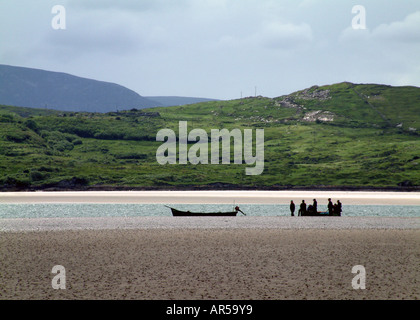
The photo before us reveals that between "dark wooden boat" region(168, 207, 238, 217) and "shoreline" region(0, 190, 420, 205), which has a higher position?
"dark wooden boat" region(168, 207, 238, 217)

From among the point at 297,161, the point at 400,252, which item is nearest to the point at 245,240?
the point at 400,252

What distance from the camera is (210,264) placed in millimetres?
25031

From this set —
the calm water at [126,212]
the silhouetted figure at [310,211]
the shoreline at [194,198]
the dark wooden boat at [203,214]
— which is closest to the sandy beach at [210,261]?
the silhouetted figure at [310,211]

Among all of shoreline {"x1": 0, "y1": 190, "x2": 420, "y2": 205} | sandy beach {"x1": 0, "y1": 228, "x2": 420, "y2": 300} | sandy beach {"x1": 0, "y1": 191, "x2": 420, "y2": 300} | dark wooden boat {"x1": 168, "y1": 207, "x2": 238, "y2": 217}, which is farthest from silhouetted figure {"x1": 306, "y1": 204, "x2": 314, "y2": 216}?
shoreline {"x1": 0, "y1": 190, "x2": 420, "y2": 205}

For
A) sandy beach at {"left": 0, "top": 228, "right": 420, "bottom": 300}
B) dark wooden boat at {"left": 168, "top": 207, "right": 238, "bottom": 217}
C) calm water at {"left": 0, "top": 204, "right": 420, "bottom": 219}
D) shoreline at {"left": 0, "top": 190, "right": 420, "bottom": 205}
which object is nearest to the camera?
sandy beach at {"left": 0, "top": 228, "right": 420, "bottom": 300}

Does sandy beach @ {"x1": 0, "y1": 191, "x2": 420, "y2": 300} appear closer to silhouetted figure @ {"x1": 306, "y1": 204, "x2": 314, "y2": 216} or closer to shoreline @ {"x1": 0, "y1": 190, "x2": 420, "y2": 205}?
silhouetted figure @ {"x1": 306, "y1": 204, "x2": 314, "y2": 216}

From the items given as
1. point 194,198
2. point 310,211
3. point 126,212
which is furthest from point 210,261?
point 194,198

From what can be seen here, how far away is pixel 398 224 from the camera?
43594 millimetres

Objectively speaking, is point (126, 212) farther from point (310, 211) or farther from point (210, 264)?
point (210, 264)

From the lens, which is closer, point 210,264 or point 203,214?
point 210,264

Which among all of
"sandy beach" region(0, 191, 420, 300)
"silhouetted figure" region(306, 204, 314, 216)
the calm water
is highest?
"sandy beach" region(0, 191, 420, 300)

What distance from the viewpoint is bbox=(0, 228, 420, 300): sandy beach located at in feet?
65.4

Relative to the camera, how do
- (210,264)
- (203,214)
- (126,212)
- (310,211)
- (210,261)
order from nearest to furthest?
(210,264) → (210,261) → (310,211) → (203,214) → (126,212)
